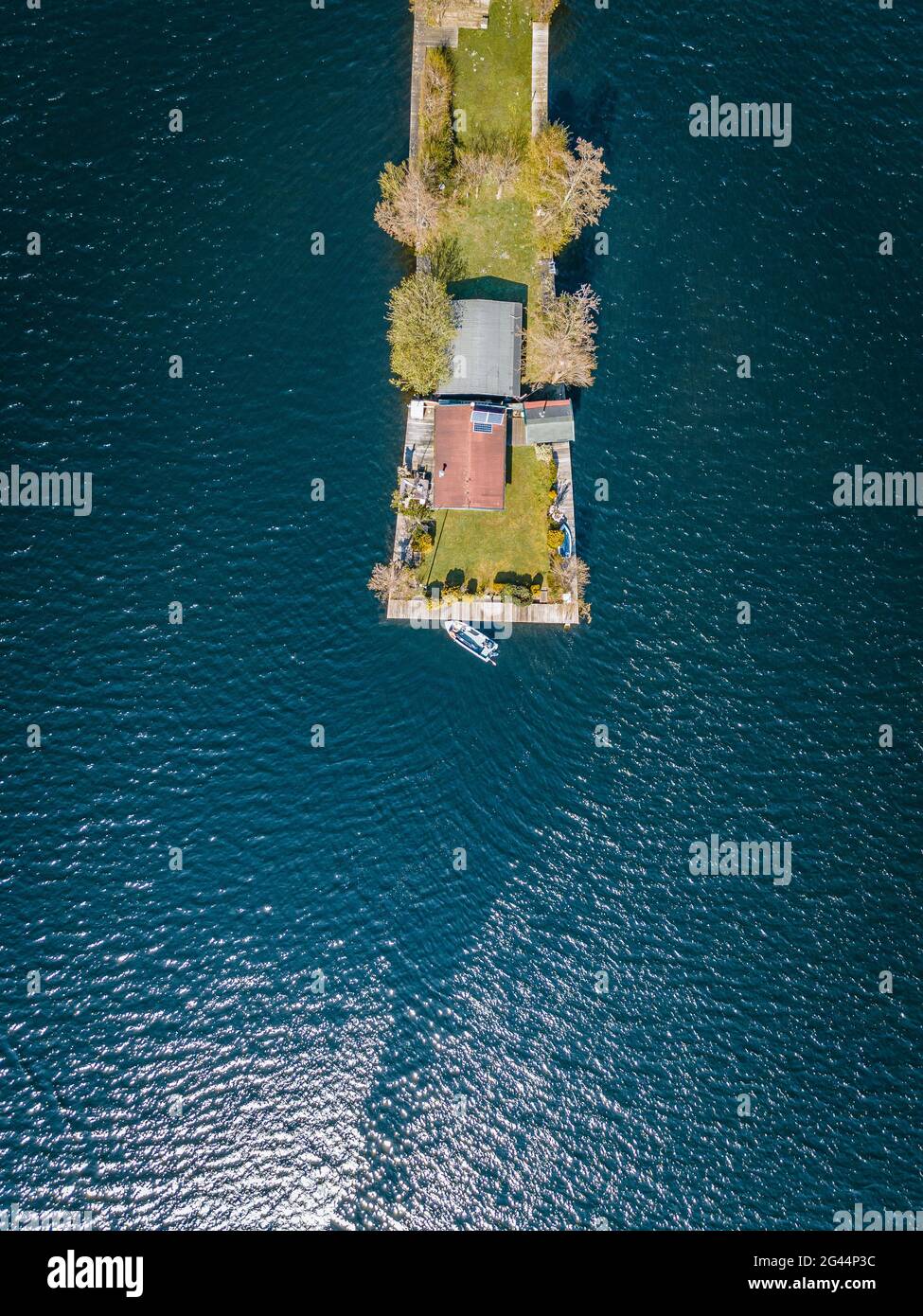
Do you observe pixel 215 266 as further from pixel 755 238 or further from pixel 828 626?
pixel 828 626

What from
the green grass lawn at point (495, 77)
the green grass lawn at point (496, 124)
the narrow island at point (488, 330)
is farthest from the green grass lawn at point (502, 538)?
the green grass lawn at point (495, 77)

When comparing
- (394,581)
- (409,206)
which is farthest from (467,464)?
(409,206)

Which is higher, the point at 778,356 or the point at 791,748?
the point at 778,356

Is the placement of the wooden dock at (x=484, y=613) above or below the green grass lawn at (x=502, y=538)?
below

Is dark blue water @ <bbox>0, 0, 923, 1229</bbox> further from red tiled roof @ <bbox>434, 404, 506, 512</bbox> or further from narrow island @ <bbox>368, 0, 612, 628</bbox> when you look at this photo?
red tiled roof @ <bbox>434, 404, 506, 512</bbox>

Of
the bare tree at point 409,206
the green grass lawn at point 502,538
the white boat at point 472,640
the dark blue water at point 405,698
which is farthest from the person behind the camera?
the green grass lawn at point 502,538

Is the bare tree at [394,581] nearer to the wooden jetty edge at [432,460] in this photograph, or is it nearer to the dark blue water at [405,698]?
the wooden jetty edge at [432,460]

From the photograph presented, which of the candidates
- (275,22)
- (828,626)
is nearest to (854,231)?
(828,626)
